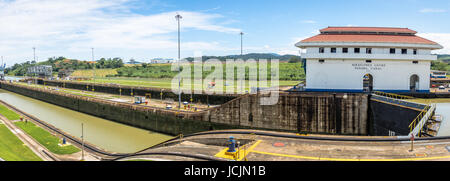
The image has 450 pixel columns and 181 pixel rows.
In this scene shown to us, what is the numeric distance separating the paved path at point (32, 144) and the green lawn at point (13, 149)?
35 centimetres

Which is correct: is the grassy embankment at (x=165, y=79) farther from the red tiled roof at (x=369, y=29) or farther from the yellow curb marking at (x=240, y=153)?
the yellow curb marking at (x=240, y=153)

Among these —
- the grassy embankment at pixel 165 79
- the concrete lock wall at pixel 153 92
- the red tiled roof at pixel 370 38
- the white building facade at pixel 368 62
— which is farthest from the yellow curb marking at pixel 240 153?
the grassy embankment at pixel 165 79

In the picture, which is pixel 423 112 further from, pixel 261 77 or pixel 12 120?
pixel 261 77

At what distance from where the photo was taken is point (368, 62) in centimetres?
2630

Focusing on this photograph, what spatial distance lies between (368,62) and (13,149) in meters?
30.9

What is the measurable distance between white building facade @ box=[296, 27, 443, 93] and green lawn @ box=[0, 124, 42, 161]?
78.8ft

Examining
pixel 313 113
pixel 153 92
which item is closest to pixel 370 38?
pixel 313 113

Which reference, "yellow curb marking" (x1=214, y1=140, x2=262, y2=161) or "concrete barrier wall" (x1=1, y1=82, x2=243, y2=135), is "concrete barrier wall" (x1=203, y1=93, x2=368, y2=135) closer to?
"concrete barrier wall" (x1=1, y1=82, x2=243, y2=135)

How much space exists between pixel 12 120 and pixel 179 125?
21.0 m

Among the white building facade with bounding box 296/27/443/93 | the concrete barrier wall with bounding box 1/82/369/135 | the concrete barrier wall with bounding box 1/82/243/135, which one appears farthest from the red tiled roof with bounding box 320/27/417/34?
the concrete barrier wall with bounding box 1/82/243/135

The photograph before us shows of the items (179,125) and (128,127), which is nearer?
(179,125)
